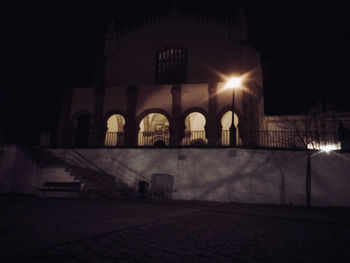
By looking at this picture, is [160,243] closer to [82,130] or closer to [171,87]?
[171,87]

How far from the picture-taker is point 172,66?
71.8 ft

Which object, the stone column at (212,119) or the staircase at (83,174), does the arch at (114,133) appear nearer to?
the staircase at (83,174)

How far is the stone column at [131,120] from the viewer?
19438 millimetres

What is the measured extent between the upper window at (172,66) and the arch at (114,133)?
206 inches

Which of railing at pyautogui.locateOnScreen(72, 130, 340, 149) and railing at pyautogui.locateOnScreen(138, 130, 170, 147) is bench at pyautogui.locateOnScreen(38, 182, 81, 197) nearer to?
railing at pyautogui.locateOnScreen(72, 130, 340, 149)

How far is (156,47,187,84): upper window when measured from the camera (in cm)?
2167

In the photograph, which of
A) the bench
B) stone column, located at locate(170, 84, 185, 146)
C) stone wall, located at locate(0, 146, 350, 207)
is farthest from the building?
the bench

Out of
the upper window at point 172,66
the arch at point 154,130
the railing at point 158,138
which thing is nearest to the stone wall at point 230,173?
the arch at point 154,130

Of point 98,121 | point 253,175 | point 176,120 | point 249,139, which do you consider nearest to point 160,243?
point 253,175

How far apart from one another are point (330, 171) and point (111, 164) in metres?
13.3

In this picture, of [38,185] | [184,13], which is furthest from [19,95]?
[184,13]

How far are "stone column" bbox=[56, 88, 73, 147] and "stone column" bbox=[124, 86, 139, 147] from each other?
4.91m

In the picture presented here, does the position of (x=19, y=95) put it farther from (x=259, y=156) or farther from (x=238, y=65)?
(x=259, y=156)

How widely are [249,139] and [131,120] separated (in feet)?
30.7
